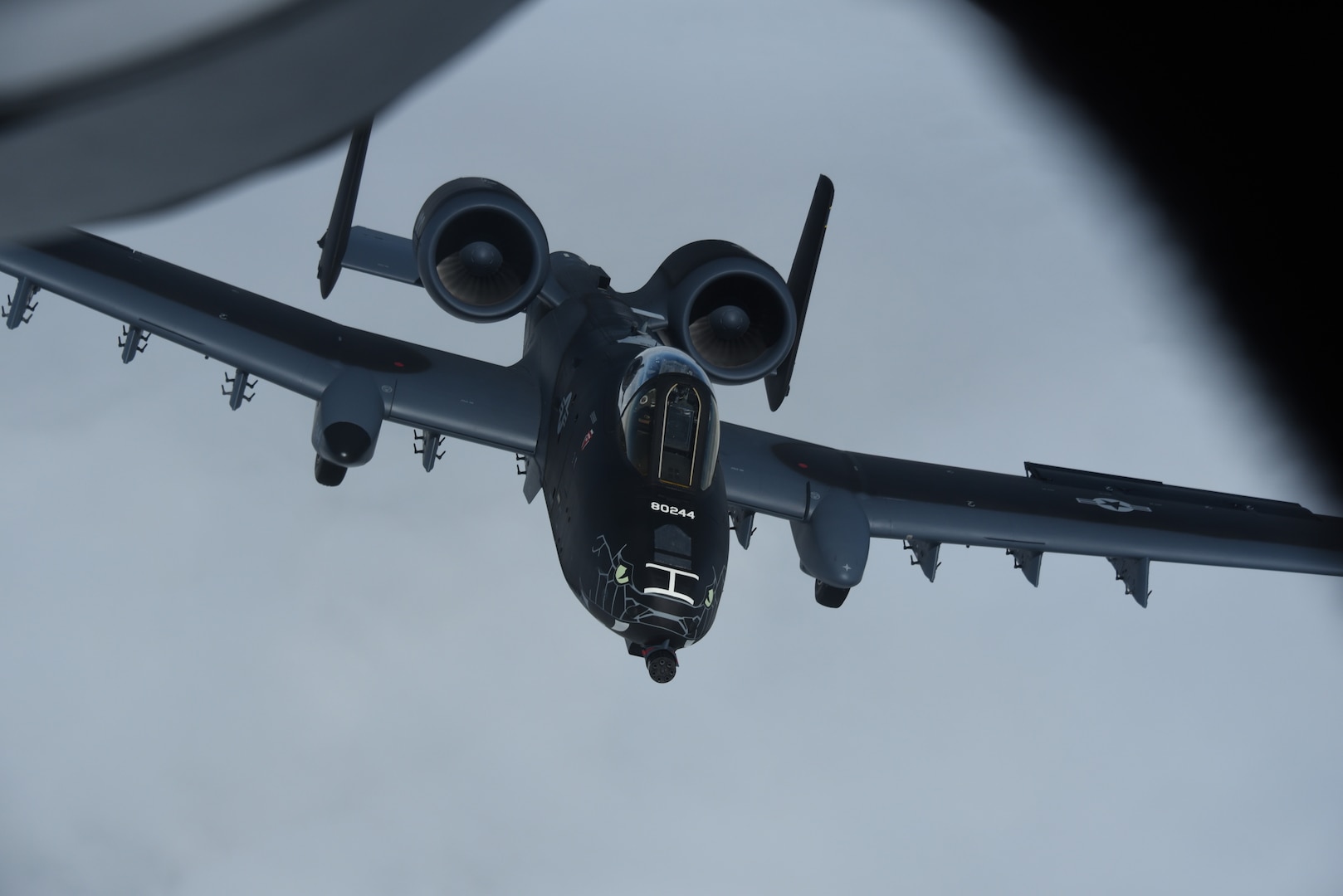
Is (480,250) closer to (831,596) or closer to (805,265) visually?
(805,265)

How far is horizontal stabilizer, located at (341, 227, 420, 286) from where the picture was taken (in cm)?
1772

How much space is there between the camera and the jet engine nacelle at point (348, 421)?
15477mm

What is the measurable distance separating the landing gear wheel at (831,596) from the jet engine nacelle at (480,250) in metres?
7.41

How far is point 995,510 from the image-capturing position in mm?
18609


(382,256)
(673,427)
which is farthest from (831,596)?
(382,256)

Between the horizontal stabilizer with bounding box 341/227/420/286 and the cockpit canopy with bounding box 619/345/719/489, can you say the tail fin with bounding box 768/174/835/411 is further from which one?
the horizontal stabilizer with bounding box 341/227/420/286

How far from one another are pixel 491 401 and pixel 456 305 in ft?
6.37

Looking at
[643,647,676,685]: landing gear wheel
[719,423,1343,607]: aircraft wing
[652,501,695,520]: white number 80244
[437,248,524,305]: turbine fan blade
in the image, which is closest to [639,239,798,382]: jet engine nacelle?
[719,423,1343,607]: aircraft wing

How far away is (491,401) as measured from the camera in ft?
56.5

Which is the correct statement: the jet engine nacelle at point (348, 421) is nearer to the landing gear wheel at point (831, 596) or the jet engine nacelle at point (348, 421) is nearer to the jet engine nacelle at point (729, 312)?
the jet engine nacelle at point (729, 312)

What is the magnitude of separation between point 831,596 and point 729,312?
5.52m

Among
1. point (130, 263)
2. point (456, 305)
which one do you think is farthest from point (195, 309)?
point (456, 305)

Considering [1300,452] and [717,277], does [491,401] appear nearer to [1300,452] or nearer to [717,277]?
[717,277]

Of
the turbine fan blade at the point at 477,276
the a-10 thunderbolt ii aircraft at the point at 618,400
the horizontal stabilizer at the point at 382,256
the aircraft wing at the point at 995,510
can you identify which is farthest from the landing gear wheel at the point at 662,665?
the horizontal stabilizer at the point at 382,256
